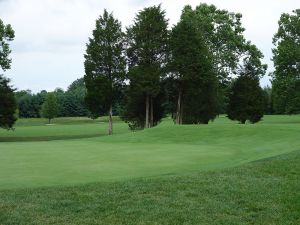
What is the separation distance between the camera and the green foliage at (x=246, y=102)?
2055 inches

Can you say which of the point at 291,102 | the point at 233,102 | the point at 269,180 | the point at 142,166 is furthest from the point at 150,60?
the point at 269,180

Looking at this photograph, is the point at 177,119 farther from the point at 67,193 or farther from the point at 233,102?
the point at 67,193

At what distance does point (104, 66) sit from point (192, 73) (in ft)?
33.3

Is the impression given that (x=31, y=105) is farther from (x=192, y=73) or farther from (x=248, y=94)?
(x=192, y=73)

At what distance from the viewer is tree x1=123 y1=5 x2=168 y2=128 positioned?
4516cm

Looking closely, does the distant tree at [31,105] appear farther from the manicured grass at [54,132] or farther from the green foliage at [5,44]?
the green foliage at [5,44]

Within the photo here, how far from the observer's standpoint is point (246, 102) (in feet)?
171

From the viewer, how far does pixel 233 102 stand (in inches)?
2105

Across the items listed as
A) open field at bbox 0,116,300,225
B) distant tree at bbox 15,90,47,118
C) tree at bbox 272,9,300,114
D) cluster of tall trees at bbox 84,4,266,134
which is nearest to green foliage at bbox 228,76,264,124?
cluster of tall trees at bbox 84,4,266,134

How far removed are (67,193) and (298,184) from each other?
506cm

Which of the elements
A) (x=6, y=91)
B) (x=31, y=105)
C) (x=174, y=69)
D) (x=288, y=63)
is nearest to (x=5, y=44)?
(x=6, y=91)

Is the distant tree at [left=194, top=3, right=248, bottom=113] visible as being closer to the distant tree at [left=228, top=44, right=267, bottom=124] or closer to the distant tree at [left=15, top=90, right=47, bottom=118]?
the distant tree at [left=228, top=44, right=267, bottom=124]

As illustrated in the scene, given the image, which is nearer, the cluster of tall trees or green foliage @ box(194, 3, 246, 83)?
the cluster of tall trees

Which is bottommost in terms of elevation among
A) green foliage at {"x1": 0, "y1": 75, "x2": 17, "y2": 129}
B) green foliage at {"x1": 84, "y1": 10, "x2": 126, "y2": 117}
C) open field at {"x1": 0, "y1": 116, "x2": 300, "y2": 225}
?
open field at {"x1": 0, "y1": 116, "x2": 300, "y2": 225}
